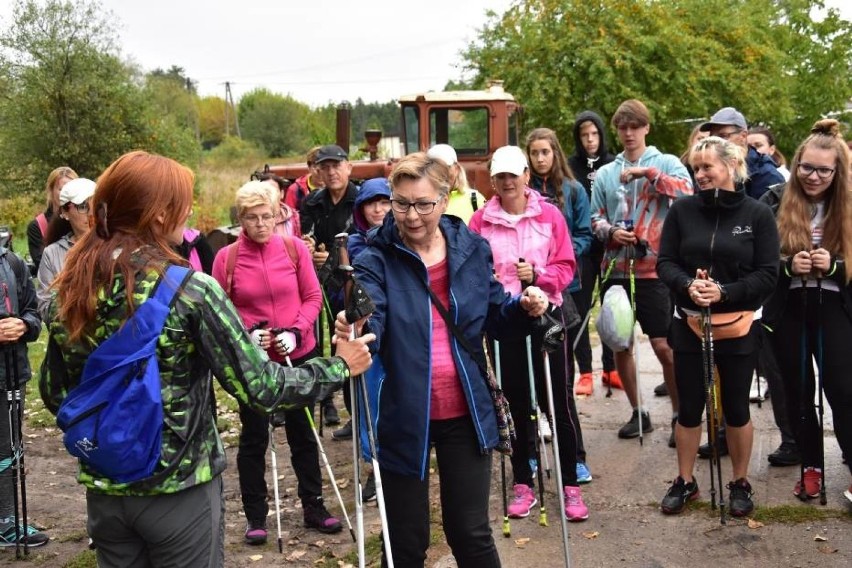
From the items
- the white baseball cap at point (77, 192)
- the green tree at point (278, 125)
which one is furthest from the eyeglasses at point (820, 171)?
the green tree at point (278, 125)

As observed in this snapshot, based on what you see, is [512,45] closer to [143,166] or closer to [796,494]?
[796,494]

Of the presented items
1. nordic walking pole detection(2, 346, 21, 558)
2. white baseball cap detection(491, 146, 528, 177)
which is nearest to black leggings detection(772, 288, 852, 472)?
white baseball cap detection(491, 146, 528, 177)

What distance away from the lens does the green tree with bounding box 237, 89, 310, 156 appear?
67938 millimetres

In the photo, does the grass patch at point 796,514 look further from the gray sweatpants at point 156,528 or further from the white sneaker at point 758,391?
the gray sweatpants at point 156,528

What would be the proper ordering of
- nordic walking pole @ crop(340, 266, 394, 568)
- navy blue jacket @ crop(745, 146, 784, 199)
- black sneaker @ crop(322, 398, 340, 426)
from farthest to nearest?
black sneaker @ crop(322, 398, 340, 426) < navy blue jacket @ crop(745, 146, 784, 199) < nordic walking pole @ crop(340, 266, 394, 568)

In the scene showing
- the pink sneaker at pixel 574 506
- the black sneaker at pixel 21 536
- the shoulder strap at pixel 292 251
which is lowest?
the black sneaker at pixel 21 536

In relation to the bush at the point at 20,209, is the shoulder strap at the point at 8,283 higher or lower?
lower

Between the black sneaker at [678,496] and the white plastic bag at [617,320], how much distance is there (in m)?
1.01

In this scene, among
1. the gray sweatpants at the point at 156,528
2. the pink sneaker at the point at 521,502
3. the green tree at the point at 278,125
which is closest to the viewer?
the gray sweatpants at the point at 156,528

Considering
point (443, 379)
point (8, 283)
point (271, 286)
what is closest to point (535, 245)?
point (271, 286)

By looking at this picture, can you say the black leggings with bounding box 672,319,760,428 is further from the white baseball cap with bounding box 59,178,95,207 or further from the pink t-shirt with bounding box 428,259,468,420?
the white baseball cap with bounding box 59,178,95,207

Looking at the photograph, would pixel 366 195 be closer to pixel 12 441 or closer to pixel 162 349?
pixel 12 441

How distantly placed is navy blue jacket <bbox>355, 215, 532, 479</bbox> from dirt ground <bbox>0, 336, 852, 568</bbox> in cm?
150

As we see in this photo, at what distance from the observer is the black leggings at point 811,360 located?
505cm
